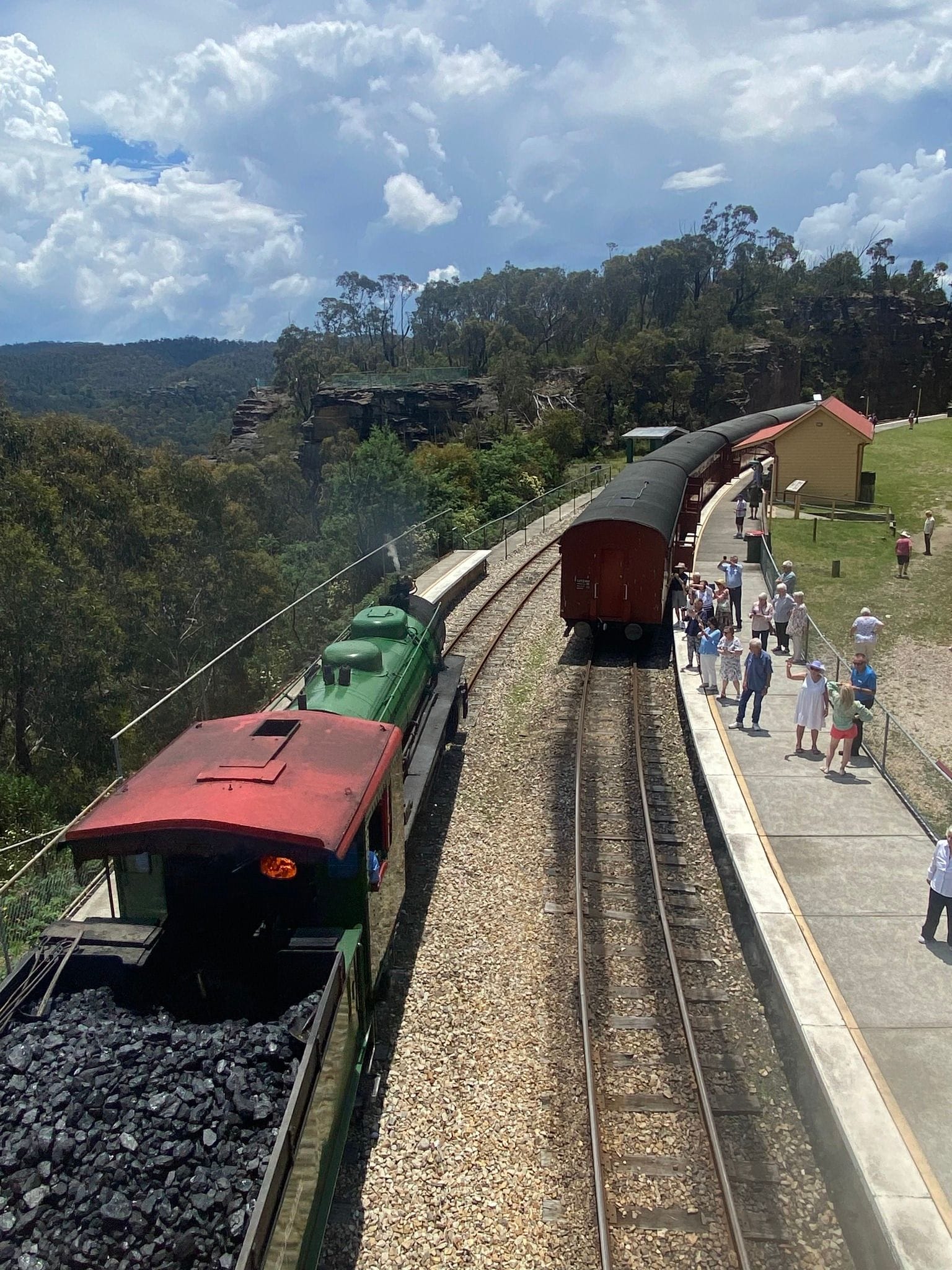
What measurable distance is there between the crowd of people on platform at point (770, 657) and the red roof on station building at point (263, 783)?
6.87 metres

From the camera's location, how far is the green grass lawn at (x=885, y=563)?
68.9ft

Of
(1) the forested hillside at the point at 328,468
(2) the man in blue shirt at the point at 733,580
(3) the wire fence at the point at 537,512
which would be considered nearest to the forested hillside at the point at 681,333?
(1) the forested hillside at the point at 328,468

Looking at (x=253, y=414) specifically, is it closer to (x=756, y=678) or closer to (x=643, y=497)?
(x=643, y=497)

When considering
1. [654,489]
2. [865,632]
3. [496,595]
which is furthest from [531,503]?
[865,632]

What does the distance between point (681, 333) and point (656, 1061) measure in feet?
249

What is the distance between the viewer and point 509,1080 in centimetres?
738

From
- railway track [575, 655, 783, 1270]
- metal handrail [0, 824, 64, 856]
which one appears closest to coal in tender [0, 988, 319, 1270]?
railway track [575, 655, 783, 1270]

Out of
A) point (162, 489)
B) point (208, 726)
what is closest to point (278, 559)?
point (162, 489)

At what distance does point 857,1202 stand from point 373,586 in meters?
21.1

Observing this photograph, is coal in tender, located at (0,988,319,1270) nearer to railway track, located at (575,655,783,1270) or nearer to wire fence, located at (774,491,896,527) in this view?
railway track, located at (575,655,783,1270)

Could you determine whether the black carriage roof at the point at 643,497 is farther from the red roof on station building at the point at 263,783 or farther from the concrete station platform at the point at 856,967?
the red roof on station building at the point at 263,783

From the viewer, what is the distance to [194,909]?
242 inches

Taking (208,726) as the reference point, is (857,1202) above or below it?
below

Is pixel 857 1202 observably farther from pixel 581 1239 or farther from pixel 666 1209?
pixel 581 1239
